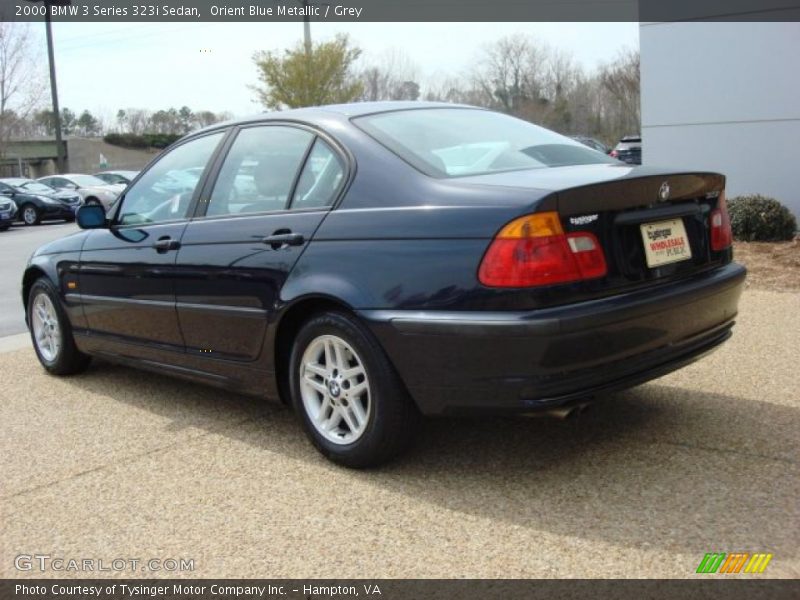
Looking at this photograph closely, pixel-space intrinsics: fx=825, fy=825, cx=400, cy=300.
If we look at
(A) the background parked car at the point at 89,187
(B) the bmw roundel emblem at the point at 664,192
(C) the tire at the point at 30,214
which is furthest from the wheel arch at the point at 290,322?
(A) the background parked car at the point at 89,187

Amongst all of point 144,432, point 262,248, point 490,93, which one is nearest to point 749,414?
point 262,248

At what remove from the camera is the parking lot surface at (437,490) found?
2.78 meters

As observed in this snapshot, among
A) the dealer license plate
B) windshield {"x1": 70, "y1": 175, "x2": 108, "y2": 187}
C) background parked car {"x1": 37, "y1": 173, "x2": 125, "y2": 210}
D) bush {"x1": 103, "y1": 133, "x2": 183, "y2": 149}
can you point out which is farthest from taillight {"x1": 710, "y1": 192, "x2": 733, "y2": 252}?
bush {"x1": 103, "y1": 133, "x2": 183, "y2": 149}

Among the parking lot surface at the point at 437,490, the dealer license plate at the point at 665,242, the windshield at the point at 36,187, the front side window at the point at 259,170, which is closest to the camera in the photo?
the parking lot surface at the point at 437,490

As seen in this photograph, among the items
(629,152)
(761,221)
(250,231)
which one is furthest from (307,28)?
(250,231)

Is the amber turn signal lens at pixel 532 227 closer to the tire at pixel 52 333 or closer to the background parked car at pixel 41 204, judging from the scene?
the tire at pixel 52 333

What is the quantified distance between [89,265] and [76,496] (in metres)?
1.96

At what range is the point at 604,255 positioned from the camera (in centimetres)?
311

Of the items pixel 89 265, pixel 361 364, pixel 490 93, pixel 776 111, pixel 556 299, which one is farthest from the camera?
pixel 490 93

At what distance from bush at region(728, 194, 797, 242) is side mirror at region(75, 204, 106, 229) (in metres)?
6.88

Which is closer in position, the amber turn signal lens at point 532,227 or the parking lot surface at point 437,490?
the parking lot surface at point 437,490

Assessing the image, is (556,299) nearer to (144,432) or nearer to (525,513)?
(525,513)

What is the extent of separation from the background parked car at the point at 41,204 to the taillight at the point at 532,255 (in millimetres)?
21959

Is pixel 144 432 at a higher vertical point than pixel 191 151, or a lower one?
lower
